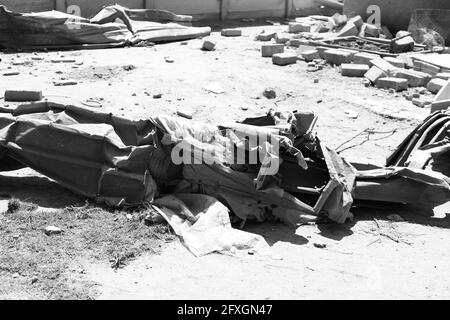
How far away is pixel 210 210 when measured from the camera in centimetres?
516

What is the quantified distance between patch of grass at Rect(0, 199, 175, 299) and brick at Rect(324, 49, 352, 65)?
23.7 feet

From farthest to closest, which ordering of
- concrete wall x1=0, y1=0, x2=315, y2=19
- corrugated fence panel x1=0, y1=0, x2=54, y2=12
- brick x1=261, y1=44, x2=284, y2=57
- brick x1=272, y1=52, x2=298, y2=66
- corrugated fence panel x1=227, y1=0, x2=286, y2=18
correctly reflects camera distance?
corrugated fence panel x1=227, y1=0, x2=286, y2=18, concrete wall x1=0, y1=0, x2=315, y2=19, corrugated fence panel x1=0, y1=0, x2=54, y2=12, brick x1=261, y1=44, x2=284, y2=57, brick x1=272, y1=52, x2=298, y2=66

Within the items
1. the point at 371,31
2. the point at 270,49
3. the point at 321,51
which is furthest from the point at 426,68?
the point at 371,31

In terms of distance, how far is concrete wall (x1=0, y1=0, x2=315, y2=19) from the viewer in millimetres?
13805

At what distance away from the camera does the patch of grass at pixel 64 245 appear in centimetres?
421

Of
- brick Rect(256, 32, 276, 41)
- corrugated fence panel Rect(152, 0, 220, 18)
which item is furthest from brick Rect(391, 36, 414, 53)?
corrugated fence panel Rect(152, 0, 220, 18)

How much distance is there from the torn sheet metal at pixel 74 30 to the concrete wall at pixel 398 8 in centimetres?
463

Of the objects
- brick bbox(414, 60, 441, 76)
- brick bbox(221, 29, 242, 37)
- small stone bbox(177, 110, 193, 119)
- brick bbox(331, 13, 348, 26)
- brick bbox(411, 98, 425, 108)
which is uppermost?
brick bbox(331, 13, 348, 26)

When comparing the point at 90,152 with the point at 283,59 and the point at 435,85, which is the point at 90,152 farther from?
the point at 283,59

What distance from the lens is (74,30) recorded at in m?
12.0

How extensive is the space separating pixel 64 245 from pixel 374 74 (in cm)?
702

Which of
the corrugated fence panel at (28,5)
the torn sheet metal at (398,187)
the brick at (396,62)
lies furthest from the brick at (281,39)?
the torn sheet metal at (398,187)

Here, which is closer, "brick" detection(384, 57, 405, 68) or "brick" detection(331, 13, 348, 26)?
"brick" detection(384, 57, 405, 68)

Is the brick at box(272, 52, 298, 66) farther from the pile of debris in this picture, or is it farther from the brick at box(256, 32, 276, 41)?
the pile of debris
